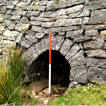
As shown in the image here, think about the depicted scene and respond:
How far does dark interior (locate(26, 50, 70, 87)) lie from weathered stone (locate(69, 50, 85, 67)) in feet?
2.82

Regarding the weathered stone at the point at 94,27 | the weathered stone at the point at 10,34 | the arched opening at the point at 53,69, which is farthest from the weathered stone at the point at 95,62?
the weathered stone at the point at 10,34

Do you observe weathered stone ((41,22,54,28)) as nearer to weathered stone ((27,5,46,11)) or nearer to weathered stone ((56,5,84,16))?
weathered stone ((56,5,84,16))

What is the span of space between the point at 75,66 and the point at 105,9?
156 cm

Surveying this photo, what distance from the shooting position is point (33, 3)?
4.64 meters

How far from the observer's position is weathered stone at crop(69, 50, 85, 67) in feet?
11.6

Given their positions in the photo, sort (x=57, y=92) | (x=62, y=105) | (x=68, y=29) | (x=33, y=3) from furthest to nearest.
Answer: (x=33, y=3), (x=57, y=92), (x=68, y=29), (x=62, y=105)

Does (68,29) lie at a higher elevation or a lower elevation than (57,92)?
higher

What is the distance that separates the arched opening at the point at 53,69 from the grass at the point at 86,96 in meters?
1.42

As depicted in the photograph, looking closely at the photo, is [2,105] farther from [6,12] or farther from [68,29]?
[6,12]

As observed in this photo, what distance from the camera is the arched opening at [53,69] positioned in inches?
175

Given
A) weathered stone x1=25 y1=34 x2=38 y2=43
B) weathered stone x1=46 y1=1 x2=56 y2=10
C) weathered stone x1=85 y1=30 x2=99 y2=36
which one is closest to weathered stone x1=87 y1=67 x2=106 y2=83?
weathered stone x1=85 y1=30 x2=99 y2=36

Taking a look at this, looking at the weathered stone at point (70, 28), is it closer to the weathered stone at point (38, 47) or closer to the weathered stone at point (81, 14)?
the weathered stone at point (81, 14)

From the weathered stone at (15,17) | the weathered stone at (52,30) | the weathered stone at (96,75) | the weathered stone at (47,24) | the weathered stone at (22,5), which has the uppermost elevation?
the weathered stone at (22,5)

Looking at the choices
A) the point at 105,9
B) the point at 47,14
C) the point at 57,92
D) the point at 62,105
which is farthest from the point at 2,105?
the point at 105,9
